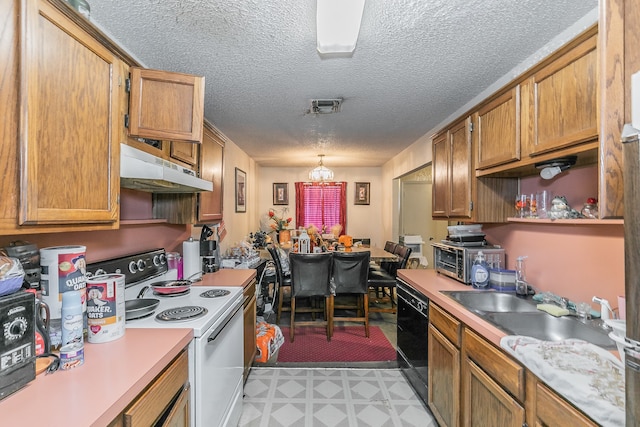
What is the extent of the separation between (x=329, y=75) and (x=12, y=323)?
2.01 meters

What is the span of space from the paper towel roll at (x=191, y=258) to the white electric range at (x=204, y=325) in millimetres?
148

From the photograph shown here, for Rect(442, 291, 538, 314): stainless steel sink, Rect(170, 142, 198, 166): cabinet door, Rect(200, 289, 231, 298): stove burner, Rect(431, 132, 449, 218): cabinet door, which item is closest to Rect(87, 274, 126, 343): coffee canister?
Rect(200, 289, 231, 298): stove burner

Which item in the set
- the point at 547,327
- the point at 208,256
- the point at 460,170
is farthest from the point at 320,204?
the point at 547,327

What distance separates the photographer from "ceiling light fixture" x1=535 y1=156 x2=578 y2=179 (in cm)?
145

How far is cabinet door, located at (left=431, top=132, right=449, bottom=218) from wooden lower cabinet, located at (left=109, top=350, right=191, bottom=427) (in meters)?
2.19

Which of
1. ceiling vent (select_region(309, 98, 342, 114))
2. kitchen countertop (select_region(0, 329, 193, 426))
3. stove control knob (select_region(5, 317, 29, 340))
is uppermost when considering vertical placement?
ceiling vent (select_region(309, 98, 342, 114))

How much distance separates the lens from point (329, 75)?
2.04 metres

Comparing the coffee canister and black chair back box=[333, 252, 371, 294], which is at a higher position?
the coffee canister

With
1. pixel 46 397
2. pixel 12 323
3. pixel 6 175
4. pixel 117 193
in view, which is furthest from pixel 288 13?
pixel 46 397

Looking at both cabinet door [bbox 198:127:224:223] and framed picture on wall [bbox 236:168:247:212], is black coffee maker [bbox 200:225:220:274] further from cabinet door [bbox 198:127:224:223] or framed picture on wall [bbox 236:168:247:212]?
framed picture on wall [bbox 236:168:247:212]

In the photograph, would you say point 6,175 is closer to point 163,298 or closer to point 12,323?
point 12,323

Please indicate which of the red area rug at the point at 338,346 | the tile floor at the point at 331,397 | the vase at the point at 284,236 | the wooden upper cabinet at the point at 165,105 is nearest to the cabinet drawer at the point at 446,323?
the tile floor at the point at 331,397

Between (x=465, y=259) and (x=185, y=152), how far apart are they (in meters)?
2.13

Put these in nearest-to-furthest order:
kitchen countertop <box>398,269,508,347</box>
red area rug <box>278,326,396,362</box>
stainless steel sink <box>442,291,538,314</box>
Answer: kitchen countertop <box>398,269,508,347</box>
stainless steel sink <box>442,291,538,314</box>
red area rug <box>278,326,396,362</box>
